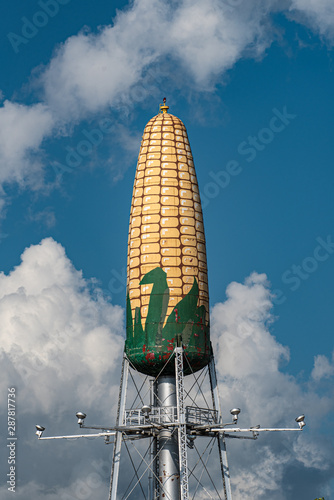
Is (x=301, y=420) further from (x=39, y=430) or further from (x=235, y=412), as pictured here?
(x=39, y=430)

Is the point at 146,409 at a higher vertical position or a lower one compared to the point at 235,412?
higher

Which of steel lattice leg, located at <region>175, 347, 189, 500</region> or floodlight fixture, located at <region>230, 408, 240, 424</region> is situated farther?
steel lattice leg, located at <region>175, 347, 189, 500</region>

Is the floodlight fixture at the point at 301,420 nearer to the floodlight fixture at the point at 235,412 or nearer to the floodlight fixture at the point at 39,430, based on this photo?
the floodlight fixture at the point at 235,412

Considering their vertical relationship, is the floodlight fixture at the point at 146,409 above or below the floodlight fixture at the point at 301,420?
above

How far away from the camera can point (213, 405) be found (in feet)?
176

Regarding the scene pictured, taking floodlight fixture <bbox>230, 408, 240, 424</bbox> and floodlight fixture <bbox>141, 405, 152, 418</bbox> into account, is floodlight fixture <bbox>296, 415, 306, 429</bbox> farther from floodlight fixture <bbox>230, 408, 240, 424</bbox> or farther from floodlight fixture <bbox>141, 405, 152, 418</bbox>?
floodlight fixture <bbox>141, 405, 152, 418</bbox>

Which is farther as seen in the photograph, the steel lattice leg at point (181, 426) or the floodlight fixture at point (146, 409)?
A: the steel lattice leg at point (181, 426)

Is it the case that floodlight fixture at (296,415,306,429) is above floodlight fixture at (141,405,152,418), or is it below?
below

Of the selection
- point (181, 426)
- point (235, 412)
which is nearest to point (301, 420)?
point (235, 412)

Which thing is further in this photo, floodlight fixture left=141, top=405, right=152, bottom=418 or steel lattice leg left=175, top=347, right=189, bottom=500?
steel lattice leg left=175, top=347, right=189, bottom=500

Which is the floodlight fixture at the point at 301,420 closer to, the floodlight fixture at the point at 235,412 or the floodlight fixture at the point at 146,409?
the floodlight fixture at the point at 235,412

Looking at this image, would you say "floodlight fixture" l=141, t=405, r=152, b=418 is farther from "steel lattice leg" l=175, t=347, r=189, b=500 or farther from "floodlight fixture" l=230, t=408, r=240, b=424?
"floodlight fixture" l=230, t=408, r=240, b=424

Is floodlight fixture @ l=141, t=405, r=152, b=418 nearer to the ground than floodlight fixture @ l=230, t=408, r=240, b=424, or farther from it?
farther from it

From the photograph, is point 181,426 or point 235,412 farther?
point 181,426
